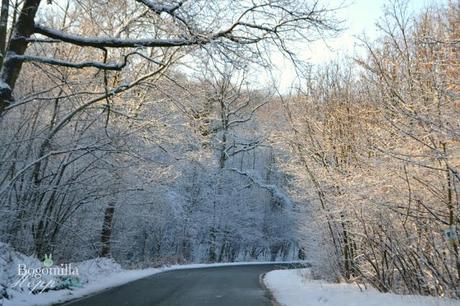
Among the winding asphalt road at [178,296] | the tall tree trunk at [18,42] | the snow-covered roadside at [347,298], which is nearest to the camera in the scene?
the tall tree trunk at [18,42]

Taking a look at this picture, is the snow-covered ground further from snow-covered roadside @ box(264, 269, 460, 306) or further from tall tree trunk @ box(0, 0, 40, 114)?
snow-covered roadside @ box(264, 269, 460, 306)

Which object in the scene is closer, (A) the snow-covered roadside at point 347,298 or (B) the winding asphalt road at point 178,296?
(A) the snow-covered roadside at point 347,298

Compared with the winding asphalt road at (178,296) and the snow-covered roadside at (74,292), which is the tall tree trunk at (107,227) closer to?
the snow-covered roadside at (74,292)

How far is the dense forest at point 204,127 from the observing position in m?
8.73

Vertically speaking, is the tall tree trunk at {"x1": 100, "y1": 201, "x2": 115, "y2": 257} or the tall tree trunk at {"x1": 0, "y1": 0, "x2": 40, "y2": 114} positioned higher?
the tall tree trunk at {"x1": 0, "y1": 0, "x2": 40, "y2": 114}

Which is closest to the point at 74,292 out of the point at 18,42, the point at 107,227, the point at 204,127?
the point at 18,42

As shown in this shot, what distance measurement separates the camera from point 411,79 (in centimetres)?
954

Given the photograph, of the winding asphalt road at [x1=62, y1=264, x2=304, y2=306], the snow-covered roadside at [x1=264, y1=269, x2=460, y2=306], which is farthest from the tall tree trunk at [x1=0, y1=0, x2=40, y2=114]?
the snow-covered roadside at [x1=264, y1=269, x2=460, y2=306]

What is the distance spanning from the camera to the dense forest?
873 cm

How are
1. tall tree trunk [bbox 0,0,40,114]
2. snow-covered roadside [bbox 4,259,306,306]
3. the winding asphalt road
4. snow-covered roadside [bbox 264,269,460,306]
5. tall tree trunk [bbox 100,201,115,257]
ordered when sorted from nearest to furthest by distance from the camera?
1. tall tree trunk [bbox 0,0,40,114]
2. snow-covered roadside [bbox 264,269,460,306]
3. snow-covered roadside [bbox 4,259,306,306]
4. the winding asphalt road
5. tall tree trunk [bbox 100,201,115,257]

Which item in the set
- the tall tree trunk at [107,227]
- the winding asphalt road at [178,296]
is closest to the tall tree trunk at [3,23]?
the winding asphalt road at [178,296]

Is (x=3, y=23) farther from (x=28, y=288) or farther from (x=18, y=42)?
(x=28, y=288)

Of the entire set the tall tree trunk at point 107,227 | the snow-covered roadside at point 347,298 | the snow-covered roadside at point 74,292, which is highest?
the tall tree trunk at point 107,227

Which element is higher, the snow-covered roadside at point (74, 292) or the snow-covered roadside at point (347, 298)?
the snow-covered roadside at point (347, 298)
